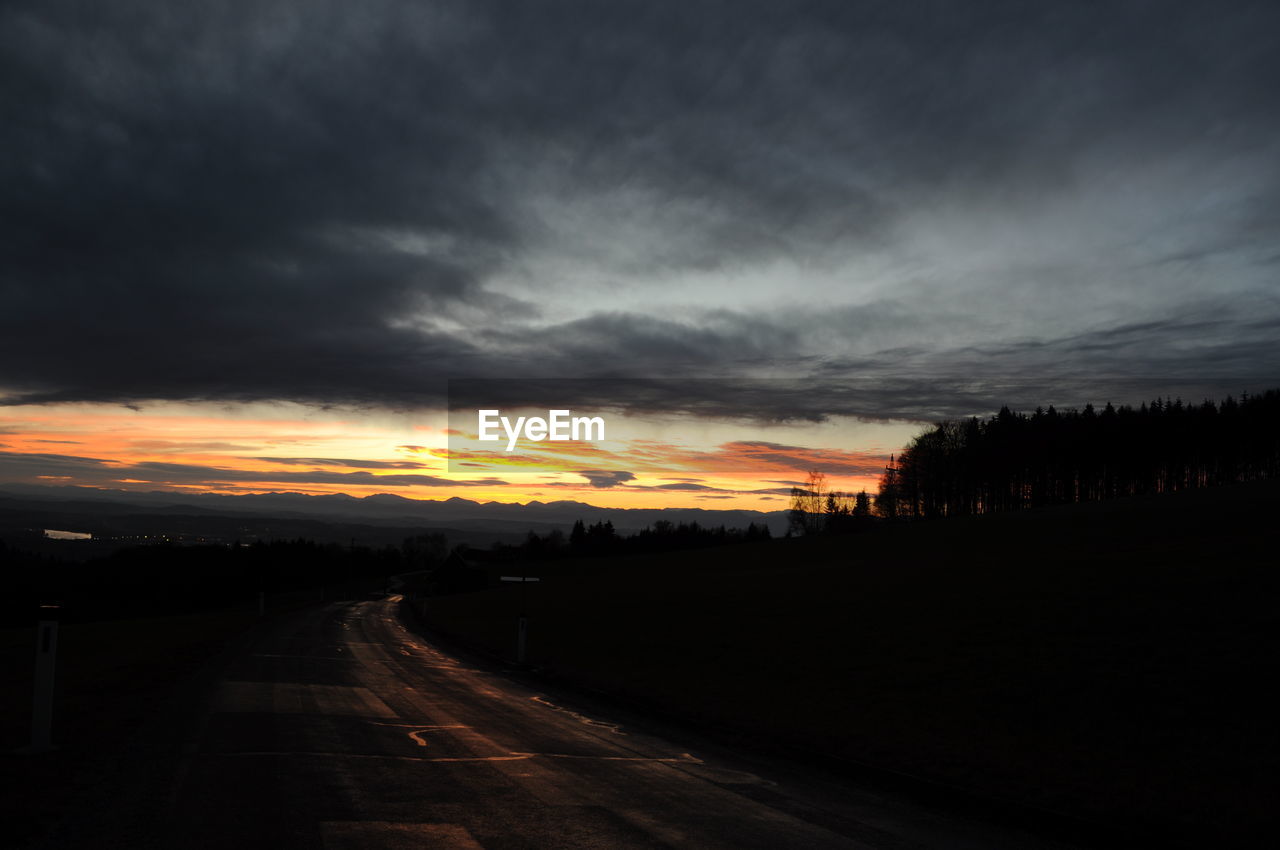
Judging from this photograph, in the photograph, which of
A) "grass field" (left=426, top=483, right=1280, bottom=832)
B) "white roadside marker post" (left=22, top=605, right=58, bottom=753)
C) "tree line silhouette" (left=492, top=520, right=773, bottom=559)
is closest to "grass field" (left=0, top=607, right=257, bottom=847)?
"white roadside marker post" (left=22, top=605, right=58, bottom=753)

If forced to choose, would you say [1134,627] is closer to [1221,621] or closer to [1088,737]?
[1221,621]

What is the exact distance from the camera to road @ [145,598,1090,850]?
7.13 metres

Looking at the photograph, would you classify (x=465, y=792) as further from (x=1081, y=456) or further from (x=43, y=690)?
(x=1081, y=456)

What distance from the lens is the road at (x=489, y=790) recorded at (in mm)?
7133

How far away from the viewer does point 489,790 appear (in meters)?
8.72

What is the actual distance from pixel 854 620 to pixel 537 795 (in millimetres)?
22299

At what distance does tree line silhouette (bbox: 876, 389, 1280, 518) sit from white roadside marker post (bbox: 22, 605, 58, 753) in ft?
363

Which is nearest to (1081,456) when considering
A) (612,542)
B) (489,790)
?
(612,542)

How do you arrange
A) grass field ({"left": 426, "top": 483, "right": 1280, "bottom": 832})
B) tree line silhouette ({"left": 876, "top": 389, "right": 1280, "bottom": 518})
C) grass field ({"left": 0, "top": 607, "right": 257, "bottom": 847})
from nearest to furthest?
grass field ({"left": 0, "top": 607, "right": 257, "bottom": 847})
grass field ({"left": 426, "top": 483, "right": 1280, "bottom": 832})
tree line silhouette ({"left": 876, "top": 389, "right": 1280, "bottom": 518})

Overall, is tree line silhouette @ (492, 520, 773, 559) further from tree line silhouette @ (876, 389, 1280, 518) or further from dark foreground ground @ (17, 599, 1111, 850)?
dark foreground ground @ (17, 599, 1111, 850)

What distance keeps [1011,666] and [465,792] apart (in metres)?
14.2

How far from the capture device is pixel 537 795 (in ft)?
28.2

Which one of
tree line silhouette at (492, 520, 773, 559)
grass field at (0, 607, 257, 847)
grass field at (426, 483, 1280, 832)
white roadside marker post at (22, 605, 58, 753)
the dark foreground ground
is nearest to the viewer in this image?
the dark foreground ground

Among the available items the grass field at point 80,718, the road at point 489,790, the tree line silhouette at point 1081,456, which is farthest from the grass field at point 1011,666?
the tree line silhouette at point 1081,456
